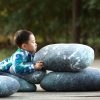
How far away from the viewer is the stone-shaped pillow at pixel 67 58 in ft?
26.3

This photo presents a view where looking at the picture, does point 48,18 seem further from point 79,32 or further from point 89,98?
point 89,98

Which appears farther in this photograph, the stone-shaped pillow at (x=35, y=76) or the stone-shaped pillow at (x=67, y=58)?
the stone-shaped pillow at (x=35, y=76)

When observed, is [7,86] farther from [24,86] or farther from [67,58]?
[67,58]

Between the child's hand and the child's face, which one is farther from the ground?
the child's face

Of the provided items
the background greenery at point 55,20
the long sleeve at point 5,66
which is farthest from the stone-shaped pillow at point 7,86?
the background greenery at point 55,20

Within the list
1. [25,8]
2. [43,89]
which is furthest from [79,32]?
[43,89]

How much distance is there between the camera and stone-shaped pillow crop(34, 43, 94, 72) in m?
8.01

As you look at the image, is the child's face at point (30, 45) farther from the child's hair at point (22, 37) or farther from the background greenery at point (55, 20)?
the background greenery at point (55, 20)

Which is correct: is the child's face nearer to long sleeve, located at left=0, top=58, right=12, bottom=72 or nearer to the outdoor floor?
long sleeve, located at left=0, top=58, right=12, bottom=72

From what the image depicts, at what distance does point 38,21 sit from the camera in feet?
102

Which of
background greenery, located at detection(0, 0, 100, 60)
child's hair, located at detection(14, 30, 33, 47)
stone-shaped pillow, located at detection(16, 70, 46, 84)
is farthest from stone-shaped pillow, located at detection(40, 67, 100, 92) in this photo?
background greenery, located at detection(0, 0, 100, 60)

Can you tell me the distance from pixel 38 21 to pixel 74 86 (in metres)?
22.9

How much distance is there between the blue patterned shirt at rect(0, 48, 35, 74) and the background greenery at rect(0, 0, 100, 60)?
1628cm

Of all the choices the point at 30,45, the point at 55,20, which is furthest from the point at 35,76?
the point at 55,20
